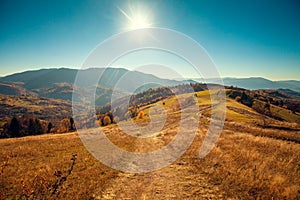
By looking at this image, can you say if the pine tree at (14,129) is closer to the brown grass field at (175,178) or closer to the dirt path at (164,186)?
the brown grass field at (175,178)

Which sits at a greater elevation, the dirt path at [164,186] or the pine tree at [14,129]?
the dirt path at [164,186]

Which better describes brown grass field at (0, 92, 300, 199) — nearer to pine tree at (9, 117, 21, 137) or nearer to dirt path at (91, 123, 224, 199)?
dirt path at (91, 123, 224, 199)

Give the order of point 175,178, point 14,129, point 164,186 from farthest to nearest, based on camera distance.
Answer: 1. point 14,129
2. point 175,178
3. point 164,186

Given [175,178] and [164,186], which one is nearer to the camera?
[164,186]

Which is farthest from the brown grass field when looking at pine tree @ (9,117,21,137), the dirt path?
pine tree @ (9,117,21,137)

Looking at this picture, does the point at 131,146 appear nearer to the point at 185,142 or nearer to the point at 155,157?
the point at 155,157

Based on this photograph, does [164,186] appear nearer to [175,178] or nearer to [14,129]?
[175,178]

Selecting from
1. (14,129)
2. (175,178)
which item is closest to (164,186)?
(175,178)

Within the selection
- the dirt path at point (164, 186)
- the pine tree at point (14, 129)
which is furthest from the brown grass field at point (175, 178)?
the pine tree at point (14, 129)

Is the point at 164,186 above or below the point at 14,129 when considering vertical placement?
above

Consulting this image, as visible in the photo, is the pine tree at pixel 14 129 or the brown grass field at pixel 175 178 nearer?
the brown grass field at pixel 175 178

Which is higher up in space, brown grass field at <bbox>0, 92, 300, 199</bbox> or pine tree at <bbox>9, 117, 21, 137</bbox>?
brown grass field at <bbox>0, 92, 300, 199</bbox>

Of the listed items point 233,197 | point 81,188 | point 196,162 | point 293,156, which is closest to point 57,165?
point 81,188

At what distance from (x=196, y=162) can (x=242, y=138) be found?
1016 cm
